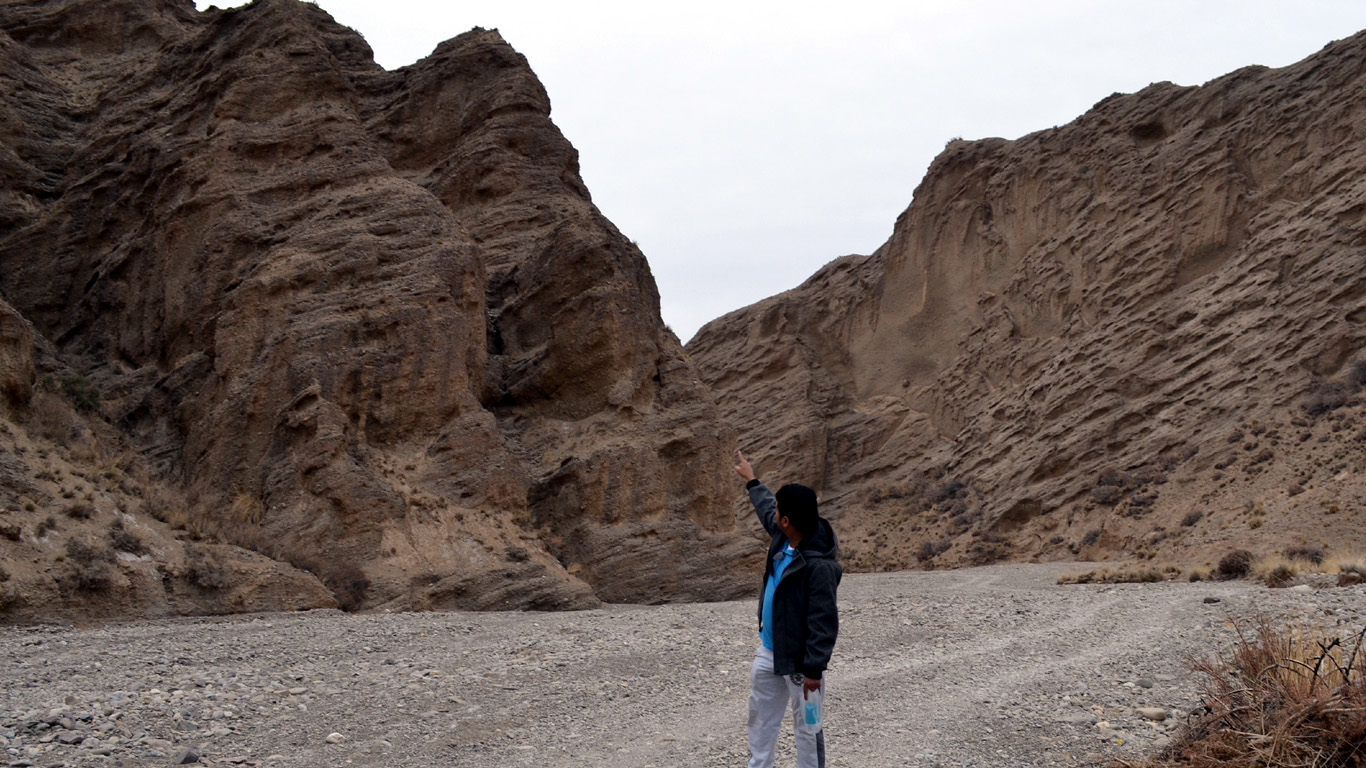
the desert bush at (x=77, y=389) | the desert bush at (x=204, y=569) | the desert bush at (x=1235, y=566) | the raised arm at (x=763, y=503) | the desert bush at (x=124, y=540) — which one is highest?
the desert bush at (x=77, y=389)

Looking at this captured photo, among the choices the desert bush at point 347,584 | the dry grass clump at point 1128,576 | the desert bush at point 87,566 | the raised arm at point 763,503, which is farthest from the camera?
the dry grass clump at point 1128,576

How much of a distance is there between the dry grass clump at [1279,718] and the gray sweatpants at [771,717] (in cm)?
190

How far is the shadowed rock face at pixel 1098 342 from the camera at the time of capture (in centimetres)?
3191

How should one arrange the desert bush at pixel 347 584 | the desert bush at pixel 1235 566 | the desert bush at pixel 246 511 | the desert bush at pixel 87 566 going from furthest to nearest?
1. the desert bush at pixel 1235 566
2. the desert bush at pixel 246 511
3. the desert bush at pixel 347 584
4. the desert bush at pixel 87 566

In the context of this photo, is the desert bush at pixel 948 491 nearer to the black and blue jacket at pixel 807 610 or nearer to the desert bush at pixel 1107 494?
the desert bush at pixel 1107 494

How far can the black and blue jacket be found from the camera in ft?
17.1

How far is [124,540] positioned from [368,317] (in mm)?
7019

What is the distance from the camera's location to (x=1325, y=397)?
30156 millimetres

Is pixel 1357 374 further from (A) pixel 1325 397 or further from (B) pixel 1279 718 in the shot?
(B) pixel 1279 718

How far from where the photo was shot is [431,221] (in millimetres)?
21406

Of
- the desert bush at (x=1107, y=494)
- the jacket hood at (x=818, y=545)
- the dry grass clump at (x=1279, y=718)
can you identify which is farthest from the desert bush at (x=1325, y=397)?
the jacket hood at (x=818, y=545)

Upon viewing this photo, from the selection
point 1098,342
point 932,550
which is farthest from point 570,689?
→ point 1098,342

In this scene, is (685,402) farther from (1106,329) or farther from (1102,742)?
(1106,329)

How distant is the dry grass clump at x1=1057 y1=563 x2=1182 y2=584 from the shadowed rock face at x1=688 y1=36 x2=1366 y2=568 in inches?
126
